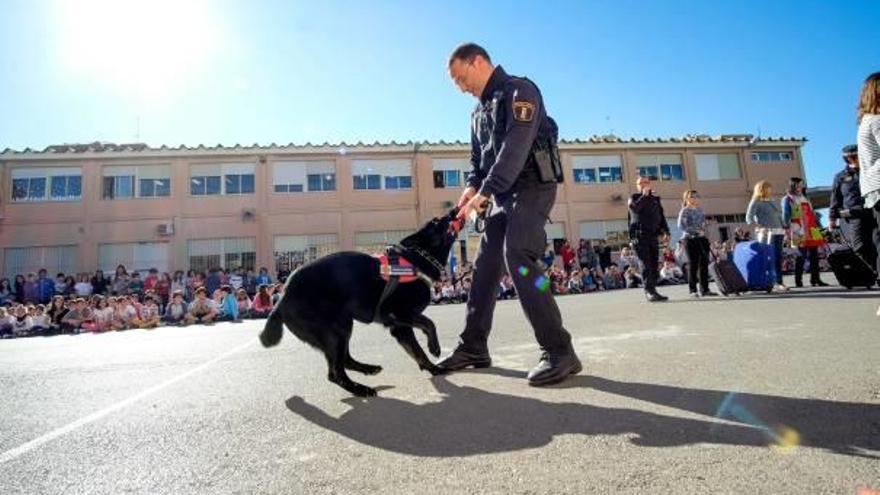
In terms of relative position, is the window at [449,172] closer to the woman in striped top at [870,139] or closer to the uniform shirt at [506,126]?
the woman in striped top at [870,139]

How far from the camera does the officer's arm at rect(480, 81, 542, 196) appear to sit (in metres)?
2.62

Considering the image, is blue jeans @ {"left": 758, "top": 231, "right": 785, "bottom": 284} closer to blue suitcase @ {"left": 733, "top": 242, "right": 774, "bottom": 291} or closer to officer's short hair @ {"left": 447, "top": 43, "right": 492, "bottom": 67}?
blue suitcase @ {"left": 733, "top": 242, "right": 774, "bottom": 291}

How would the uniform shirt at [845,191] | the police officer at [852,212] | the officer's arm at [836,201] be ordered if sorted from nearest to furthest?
the police officer at [852,212], the uniform shirt at [845,191], the officer's arm at [836,201]

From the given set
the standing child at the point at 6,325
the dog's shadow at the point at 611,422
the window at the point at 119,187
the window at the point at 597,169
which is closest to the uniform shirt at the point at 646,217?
the dog's shadow at the point at 611,422

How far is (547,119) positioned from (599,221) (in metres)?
23.2

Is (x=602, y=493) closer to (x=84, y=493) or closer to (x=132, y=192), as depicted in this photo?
(x=84, y=493)

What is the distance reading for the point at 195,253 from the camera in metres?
21.4

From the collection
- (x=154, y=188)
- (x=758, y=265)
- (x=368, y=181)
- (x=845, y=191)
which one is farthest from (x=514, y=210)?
(x=154, y=188)

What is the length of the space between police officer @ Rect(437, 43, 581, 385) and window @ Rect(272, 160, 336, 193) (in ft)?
68.0

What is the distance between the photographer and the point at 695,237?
7027mm

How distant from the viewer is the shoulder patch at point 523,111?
8.74ft

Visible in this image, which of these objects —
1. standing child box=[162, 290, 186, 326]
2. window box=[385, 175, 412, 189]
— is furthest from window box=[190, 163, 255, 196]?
standing child box=[162, 290, 186, 326]

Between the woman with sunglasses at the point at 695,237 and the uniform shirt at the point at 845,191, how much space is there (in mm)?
1753

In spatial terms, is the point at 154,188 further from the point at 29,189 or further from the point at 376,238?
the point at 376,238
